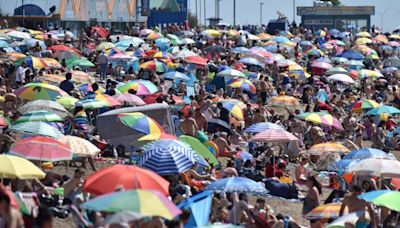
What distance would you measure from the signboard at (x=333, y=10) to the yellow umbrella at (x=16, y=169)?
217ft

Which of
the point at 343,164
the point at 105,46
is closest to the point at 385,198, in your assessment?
the point at 343,164

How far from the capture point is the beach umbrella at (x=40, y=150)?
15.7 meters

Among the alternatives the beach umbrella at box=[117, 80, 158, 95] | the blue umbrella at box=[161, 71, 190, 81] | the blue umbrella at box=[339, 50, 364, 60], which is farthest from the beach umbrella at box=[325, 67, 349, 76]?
the beach umbrella at box=[117, 80, 158, 95]

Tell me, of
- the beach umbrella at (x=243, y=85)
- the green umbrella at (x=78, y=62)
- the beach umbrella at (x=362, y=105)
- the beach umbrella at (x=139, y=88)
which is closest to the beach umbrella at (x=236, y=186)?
the beach umbrella at (x=139, y=88)

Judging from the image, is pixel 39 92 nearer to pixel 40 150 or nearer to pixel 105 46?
pixel 40 150

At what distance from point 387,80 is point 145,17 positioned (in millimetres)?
22380

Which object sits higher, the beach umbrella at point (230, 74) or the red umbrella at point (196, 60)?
the red umbrella at point (196, 60)

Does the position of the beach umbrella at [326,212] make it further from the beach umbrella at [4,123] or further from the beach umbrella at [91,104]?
the beach umbrella at [91,104]

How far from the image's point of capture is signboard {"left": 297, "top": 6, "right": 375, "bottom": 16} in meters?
79.3

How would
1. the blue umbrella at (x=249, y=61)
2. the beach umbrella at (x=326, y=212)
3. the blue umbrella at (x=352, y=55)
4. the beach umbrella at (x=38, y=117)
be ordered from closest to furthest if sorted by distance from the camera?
1. the beach umbrella at (x=326, y=212)
2. the beach umbrella at (x=38, y=117)
3. the blue umbrella at (x=249, y=61)
4. the blue umbrella at (x=352, y=55)

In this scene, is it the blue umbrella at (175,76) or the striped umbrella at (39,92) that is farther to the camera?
the blue umbrella at (175,76)

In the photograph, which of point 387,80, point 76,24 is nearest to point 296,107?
point 387,80

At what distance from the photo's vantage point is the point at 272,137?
21859 mm

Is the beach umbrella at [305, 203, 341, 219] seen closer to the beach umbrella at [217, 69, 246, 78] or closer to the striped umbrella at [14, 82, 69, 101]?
the striped umbrella at [14, 82, 69, 101]
